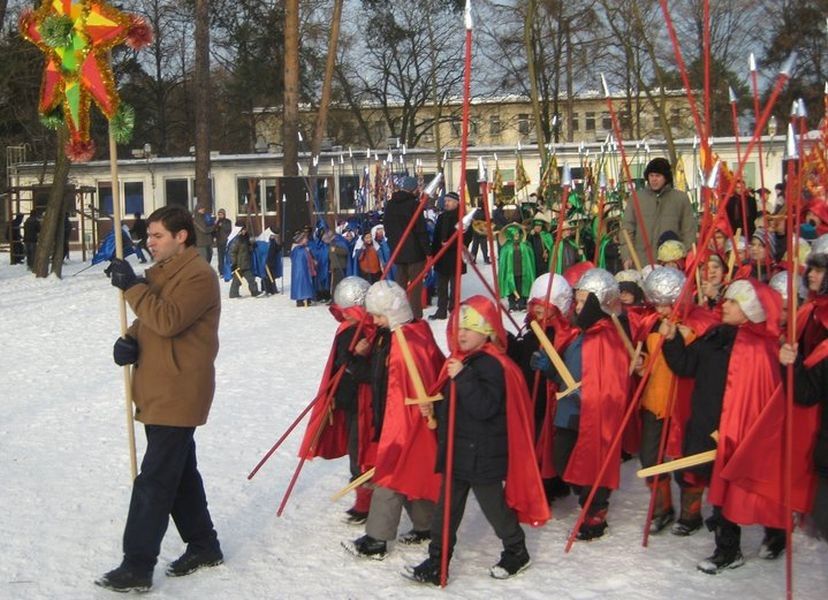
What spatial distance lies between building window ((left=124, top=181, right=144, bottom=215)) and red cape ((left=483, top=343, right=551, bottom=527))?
37.8m

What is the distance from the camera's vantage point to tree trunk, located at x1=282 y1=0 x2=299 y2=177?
25.3 meters

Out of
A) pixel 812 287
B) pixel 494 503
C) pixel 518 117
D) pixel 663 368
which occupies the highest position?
pixel 518 117

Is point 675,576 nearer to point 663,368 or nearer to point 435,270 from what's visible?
point 663,368

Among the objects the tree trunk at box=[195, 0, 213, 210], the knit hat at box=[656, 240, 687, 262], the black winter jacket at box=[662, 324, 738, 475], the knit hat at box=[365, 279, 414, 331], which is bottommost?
the black winter jacket at box=[662, 324, 738, 475]

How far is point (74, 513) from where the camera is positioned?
6246 mm

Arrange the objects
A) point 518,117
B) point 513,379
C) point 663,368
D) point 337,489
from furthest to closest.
Answer: point 518,117 → point 337,489 → point 663,368 → point 513,379

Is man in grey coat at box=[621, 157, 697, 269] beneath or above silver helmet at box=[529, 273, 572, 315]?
above

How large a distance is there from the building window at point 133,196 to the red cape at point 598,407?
123ft

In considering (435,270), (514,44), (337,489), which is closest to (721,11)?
(514,44)

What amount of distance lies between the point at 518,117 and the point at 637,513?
137 feet

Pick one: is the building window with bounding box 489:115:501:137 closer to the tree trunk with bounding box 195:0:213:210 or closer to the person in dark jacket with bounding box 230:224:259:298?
the tree trunk with bounding box 195:0:213:210

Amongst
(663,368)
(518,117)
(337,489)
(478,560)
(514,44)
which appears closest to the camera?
(478,560)

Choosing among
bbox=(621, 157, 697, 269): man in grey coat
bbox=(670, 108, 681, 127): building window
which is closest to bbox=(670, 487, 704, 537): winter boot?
bbox=(621, 157, 697, 269): man in grey coat

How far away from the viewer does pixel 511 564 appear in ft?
17.2
